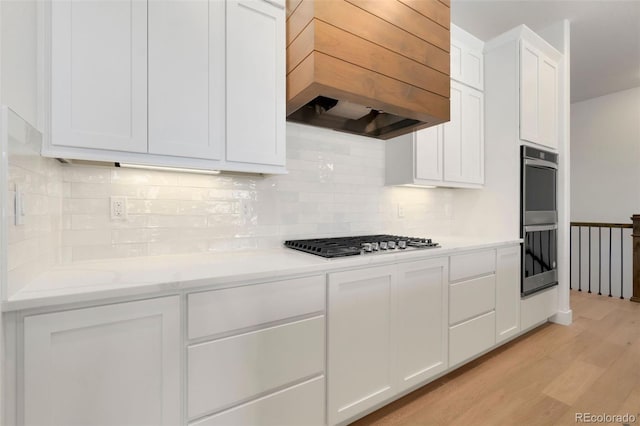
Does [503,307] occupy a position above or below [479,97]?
below

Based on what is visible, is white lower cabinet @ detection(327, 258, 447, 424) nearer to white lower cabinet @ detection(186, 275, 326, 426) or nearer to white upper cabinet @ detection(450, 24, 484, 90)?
white lower cabinet @ detection(186, 275, 326, 426)

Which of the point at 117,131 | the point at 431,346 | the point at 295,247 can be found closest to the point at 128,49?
the point at 117,131

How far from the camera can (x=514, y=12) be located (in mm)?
2729

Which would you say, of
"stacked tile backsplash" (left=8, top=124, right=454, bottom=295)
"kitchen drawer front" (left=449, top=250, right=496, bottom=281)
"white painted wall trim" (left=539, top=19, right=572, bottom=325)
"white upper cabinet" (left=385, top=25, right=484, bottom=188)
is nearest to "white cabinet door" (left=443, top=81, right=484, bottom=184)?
"white upper cabinet" (left=385, top=25, right=484, bottom=188)

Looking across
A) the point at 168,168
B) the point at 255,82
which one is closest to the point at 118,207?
the point at 168,168

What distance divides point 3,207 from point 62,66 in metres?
0.63

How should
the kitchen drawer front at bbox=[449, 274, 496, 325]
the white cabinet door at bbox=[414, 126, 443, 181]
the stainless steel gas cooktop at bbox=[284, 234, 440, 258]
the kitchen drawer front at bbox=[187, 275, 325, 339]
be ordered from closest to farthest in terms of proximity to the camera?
the kitchen drawer front at bbox=[187, 275, 325, 339] → the stainless steel gas cooktop at bbox=[284, 234, 440, 258] → the kitchen drawer front at bbox=[449, 274, 496, 325] → the white cabinet door at bbox=[414, 126, 443, 181]

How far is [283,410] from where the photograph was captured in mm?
1307

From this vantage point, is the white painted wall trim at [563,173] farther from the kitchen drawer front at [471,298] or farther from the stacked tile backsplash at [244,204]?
the stacked tile backsplash at [244,204]

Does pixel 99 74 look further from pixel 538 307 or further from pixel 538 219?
pixel 538 307

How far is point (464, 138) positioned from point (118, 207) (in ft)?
8.85

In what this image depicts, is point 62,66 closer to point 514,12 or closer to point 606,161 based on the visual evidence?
point 514,12

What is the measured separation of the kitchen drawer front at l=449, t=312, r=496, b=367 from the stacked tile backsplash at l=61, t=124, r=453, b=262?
3.01ft

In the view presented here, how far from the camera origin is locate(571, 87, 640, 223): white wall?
14.3ft
